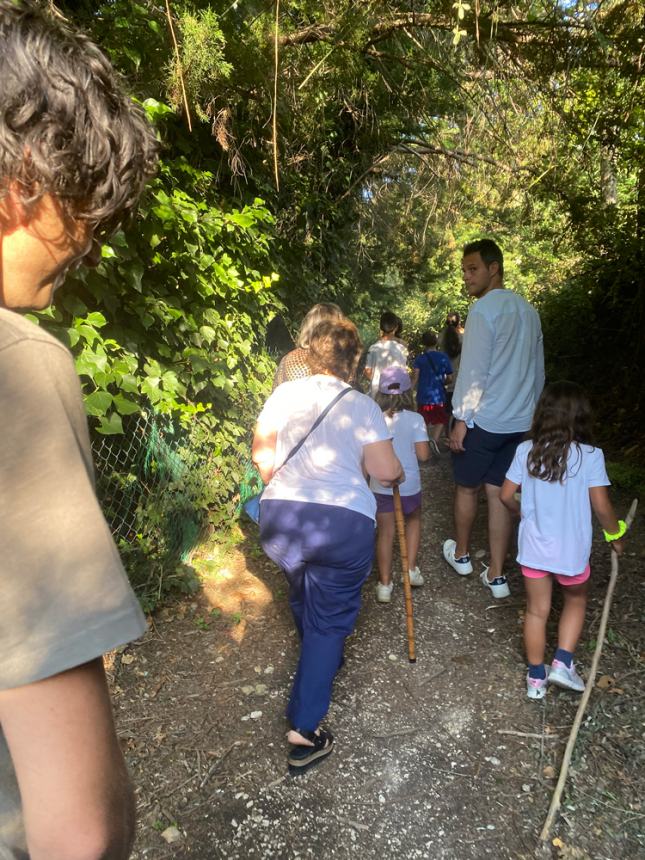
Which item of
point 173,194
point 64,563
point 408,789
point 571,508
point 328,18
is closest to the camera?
point 64,563

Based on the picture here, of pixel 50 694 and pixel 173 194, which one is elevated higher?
pixel 173 194

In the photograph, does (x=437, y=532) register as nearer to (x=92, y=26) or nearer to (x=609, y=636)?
(x=609, y=636)

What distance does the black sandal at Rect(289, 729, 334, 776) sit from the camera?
2.67 meters

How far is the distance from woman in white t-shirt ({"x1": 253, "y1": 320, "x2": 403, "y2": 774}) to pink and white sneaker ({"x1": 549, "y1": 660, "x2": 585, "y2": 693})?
3.86 ft

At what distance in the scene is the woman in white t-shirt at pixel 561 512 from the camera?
2891 millimetres

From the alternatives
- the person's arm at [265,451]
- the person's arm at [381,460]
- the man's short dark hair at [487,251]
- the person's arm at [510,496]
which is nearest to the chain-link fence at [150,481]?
the person's arm at [265,451]

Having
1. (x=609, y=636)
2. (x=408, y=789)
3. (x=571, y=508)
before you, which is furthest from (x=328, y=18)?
(x=408, y=789)

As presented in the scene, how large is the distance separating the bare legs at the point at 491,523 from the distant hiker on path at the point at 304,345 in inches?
58.0

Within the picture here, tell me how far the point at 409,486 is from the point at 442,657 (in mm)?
1122

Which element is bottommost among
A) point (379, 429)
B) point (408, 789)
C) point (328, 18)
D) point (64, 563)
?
point (408, 789)

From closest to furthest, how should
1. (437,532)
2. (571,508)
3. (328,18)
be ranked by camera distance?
(571,508), (328,18), (437,532)

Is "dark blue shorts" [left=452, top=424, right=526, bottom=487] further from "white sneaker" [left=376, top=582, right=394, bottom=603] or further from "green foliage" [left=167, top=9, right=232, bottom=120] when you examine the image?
"green foliage" [left=167, top=9, right=232, bottom=120]

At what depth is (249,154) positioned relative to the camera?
498 cm

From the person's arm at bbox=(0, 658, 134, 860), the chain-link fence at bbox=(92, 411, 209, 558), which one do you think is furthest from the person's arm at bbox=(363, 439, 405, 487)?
the person's arm at bbox=(0, 658, 134, 860)
